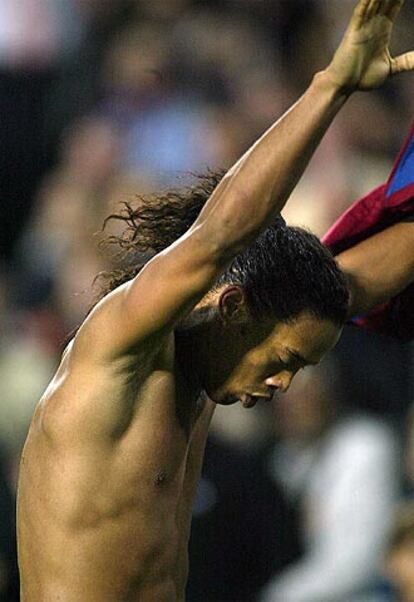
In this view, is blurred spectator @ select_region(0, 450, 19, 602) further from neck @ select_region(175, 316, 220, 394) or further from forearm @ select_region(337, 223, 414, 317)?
neck @ select_region(175, 316, 220, 394)

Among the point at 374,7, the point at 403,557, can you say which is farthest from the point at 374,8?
the point at 403,557

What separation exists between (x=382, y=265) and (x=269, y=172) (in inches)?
24.4

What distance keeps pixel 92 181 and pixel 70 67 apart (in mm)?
369

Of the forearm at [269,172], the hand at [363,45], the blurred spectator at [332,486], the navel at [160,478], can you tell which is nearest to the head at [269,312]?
the navel at [160,478]

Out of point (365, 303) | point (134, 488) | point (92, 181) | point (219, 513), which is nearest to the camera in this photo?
point (134, 488)

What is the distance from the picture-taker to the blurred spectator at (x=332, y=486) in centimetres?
348

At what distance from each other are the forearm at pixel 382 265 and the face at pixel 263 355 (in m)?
0.22

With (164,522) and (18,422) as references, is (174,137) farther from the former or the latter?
(164,522)

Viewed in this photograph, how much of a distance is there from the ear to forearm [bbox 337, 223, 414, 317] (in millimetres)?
285

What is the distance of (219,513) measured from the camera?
348 cm

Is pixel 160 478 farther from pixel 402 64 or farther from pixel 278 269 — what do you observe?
pixel 402 64

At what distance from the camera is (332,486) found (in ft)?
11.6

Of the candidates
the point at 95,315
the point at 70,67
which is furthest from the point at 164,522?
the point at 70,67

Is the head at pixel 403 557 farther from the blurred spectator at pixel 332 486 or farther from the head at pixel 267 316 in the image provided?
the head at pixel 267 316
